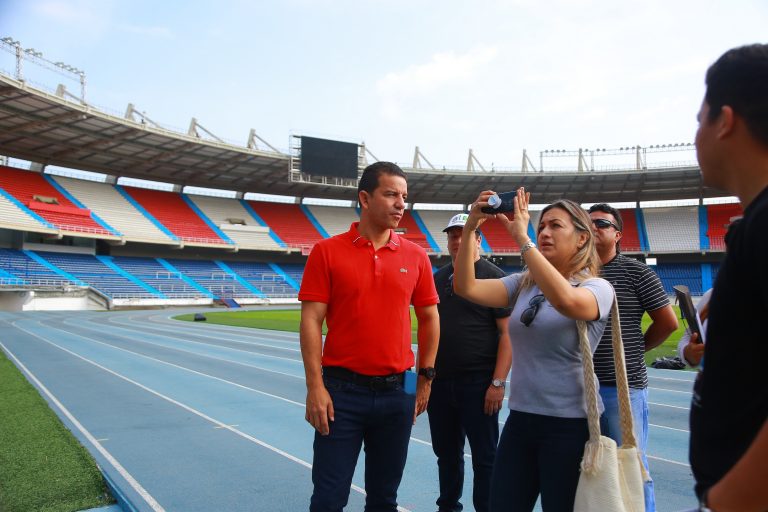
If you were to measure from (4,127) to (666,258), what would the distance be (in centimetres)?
4904

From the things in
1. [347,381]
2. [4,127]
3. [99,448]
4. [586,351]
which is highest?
[4,127]

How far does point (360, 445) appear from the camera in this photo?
8.61 ft

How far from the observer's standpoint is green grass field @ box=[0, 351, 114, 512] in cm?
357

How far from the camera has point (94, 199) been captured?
38312mm

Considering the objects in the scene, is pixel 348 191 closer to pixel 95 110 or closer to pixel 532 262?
pixel 95 110

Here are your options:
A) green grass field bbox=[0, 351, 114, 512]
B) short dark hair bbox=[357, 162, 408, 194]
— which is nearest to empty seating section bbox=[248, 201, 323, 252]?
green grass field bbox=[0, 351, 114, 512]

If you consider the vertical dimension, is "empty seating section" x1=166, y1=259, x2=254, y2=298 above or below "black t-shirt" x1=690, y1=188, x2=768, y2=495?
below

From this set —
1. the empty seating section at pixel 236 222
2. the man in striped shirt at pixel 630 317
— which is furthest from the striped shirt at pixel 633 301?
the empty seating section at pixel 236 222

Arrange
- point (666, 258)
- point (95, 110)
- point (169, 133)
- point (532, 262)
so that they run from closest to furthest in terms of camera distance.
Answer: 1. point (532, 262)
2. point (95, 110)
3. point (169, 133)
4. point (666, 258)

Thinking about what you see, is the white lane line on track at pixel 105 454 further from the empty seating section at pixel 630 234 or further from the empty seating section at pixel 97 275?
the empty seating section at pixel 630 234

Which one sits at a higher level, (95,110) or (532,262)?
(95,110)

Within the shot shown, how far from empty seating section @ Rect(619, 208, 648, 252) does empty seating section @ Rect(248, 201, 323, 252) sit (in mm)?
25991

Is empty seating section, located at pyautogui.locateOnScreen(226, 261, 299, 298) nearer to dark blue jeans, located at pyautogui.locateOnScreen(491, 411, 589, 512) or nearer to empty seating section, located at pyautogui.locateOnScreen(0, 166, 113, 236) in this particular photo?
empty seating section, located at pyautogui.locateOnScreen(0, 166, 113, 236)

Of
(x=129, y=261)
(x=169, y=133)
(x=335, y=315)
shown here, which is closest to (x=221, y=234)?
(x=129, y=261)
